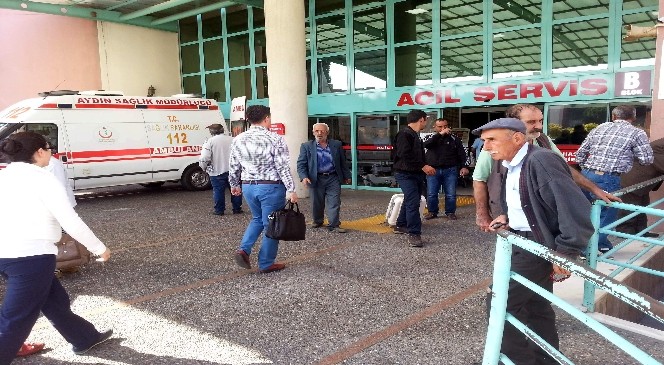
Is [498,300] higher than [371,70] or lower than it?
lower

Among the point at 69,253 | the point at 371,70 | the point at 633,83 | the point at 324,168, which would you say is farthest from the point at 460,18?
the point at 69,253

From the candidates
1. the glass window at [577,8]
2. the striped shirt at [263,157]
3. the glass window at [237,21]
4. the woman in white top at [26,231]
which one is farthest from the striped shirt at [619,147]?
the glass window at [237,21]

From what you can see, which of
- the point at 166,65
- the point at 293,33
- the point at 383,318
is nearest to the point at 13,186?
the point at 383,318

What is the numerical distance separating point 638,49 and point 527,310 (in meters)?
7.60

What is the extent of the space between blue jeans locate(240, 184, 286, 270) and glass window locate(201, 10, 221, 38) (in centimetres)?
1156

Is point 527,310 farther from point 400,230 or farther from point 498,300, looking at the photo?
point 400,230

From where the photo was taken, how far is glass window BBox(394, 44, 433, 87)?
1090 centimetres

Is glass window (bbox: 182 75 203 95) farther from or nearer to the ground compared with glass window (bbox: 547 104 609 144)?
farther from the ground

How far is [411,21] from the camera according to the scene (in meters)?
11.2

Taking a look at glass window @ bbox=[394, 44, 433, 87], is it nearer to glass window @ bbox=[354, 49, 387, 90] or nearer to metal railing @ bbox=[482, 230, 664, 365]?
glass window @ bbox=[354, 49, 387, 90]

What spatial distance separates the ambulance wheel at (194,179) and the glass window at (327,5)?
530cm

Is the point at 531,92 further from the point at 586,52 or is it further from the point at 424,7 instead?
the point at 424,7

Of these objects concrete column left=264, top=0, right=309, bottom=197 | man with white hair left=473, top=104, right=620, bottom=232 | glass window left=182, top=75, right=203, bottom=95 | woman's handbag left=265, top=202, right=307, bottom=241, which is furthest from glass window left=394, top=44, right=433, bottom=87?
man with white hair left=473, top=104, right=620, bottom=232

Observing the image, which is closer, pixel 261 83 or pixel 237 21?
pixel 261 83
